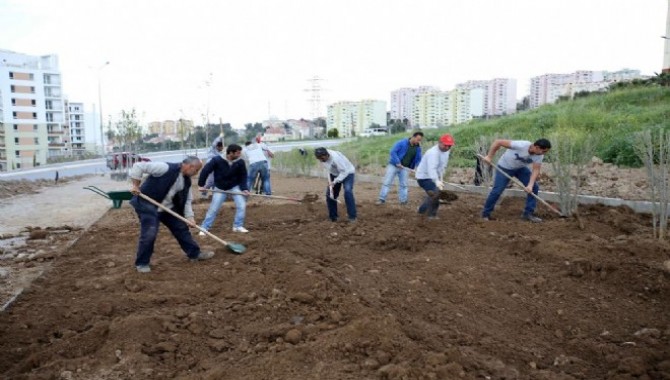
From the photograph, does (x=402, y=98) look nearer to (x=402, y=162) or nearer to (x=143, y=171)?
(x=402, y=162)

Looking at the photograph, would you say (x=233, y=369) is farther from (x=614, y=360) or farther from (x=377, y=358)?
(x=614, y=360)

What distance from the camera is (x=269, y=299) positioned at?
3.84 metres

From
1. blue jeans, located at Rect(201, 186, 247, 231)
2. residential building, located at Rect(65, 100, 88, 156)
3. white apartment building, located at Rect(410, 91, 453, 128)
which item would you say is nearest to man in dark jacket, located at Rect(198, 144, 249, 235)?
blue jeans, located at Rect(201, 186, 247, 231)

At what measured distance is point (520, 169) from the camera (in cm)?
666

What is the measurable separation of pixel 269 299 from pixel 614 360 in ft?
7.65

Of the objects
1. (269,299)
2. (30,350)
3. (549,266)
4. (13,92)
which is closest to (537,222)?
(549,266)

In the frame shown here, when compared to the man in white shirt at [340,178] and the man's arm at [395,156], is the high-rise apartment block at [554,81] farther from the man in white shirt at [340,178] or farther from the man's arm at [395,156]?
the man in white shirt at [340,178]

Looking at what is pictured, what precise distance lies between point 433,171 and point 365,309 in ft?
11.5

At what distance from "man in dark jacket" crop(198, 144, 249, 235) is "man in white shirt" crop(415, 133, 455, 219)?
7.86ft

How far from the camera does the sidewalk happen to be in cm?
807

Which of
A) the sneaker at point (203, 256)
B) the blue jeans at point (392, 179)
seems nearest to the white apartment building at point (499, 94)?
the blue jeans at point (392, 179)

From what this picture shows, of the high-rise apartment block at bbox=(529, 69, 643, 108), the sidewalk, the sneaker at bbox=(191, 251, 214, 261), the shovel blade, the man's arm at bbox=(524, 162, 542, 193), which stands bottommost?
the sidewalk

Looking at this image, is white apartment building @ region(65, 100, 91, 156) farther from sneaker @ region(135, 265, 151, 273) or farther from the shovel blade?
sneaker @ region(135, 265, 151, 273)

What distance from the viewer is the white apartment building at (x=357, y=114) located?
68750 millimetres
